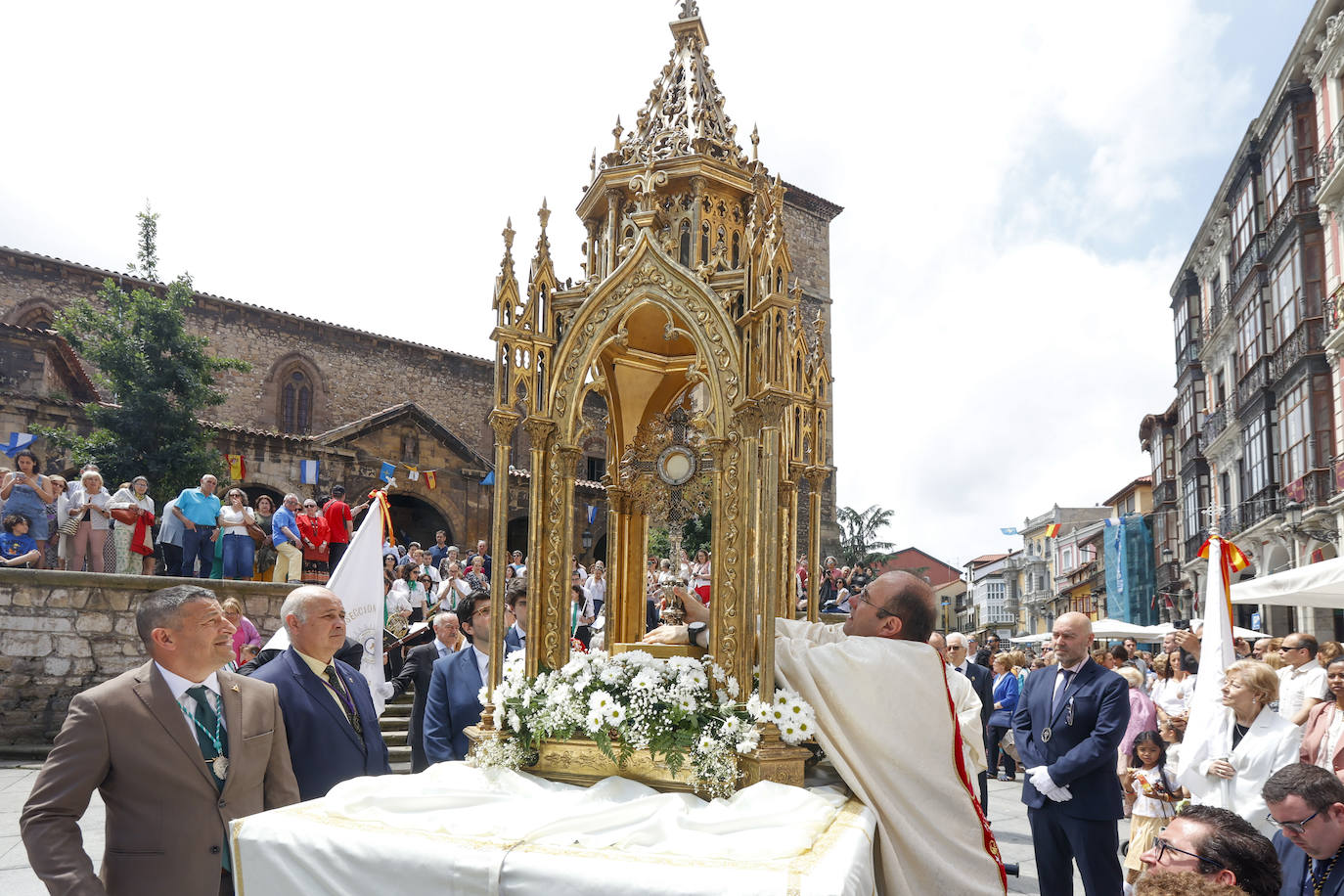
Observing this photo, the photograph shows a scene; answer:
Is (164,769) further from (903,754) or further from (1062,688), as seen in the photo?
(1062,688)

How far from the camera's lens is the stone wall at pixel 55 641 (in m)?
11.5

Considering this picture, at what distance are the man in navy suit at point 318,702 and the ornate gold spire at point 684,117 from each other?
245 cm

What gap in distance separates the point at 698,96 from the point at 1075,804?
13.1ft

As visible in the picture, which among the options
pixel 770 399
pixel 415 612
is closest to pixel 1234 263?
pixel 415 612

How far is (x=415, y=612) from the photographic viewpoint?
47.0ft

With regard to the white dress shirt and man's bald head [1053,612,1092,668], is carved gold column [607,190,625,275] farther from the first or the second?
man's bald head [1053,612,1092,668]

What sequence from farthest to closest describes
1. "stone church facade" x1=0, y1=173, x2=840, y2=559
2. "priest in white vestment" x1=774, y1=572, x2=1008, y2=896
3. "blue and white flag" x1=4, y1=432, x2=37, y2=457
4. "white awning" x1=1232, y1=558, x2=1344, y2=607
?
"stone church facade" x1=0, y1=173, x2=840, y2=559
"blue and white flag" x1=4, y1=432, x2=37, y2=457
"white awning" x1=1232, y1=558, x2=1344, y2=607
"priest in white vestment" x1=774, y1=572, x2=1008, y2=896

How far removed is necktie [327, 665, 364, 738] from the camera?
4078 millimetres

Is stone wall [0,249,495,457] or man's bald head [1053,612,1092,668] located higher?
stone wall [0,249,495,457]

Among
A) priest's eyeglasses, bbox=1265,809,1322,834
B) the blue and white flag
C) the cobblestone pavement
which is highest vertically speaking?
the blue and white flag

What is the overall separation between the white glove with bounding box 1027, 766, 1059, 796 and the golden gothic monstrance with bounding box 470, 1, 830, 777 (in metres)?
1.42

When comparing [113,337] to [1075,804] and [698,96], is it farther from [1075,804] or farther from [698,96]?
[1075,804]

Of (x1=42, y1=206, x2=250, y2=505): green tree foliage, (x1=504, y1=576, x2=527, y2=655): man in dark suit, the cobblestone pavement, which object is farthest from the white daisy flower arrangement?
(x1=42, y1=206, x2=250, y2=505): green tree foliage

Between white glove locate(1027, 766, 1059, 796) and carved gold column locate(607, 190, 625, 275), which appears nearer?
carved gold column locate(607, 190, 625, 275)
